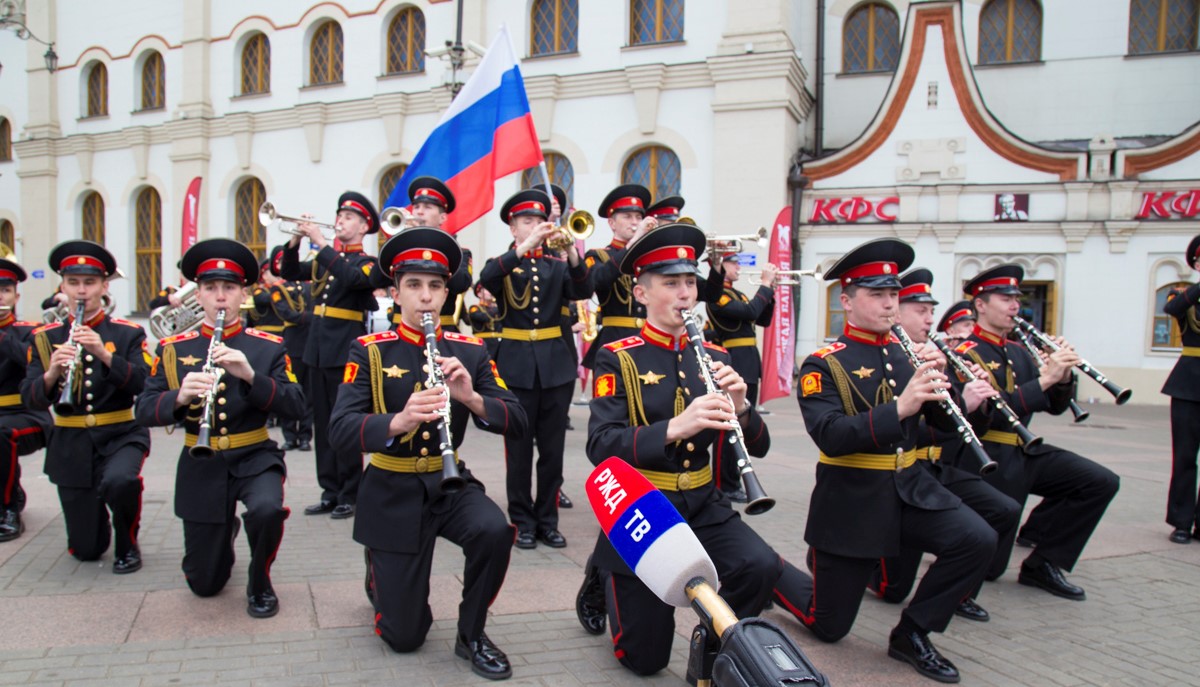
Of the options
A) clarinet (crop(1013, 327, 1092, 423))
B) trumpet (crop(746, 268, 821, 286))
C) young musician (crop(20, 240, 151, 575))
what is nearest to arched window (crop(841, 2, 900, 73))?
trumpet (crop(746, 268, 821, 286))

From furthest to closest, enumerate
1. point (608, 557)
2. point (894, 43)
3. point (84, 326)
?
point (894, 43)
point (84, 326)
point (608, 557)

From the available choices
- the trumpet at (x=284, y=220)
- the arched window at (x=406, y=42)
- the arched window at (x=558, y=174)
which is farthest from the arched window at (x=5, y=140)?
the trumpet at (x=284, y=220)

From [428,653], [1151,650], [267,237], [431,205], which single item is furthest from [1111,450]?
[267,237]

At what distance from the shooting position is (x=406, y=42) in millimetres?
19797

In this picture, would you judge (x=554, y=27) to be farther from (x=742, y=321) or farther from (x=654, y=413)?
(x=654, y=413)

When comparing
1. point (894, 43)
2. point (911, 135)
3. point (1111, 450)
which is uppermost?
point (894, 43)

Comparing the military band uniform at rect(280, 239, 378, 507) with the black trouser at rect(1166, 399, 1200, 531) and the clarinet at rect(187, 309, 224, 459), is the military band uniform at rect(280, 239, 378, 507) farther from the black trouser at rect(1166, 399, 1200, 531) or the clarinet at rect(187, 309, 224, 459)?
the black trouser at rect(1166, 399, 1200, 531)

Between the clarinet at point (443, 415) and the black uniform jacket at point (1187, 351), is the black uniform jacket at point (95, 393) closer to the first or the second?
the clarinet at point (443, 415)

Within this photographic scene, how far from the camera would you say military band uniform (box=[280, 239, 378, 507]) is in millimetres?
6891

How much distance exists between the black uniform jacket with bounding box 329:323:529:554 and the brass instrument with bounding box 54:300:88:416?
6.89ft

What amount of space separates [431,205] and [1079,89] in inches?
621

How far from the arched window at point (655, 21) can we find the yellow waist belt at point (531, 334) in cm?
1200

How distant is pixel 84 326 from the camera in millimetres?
5535

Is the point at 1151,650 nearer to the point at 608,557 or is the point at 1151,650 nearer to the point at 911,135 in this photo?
the point at 608,557
